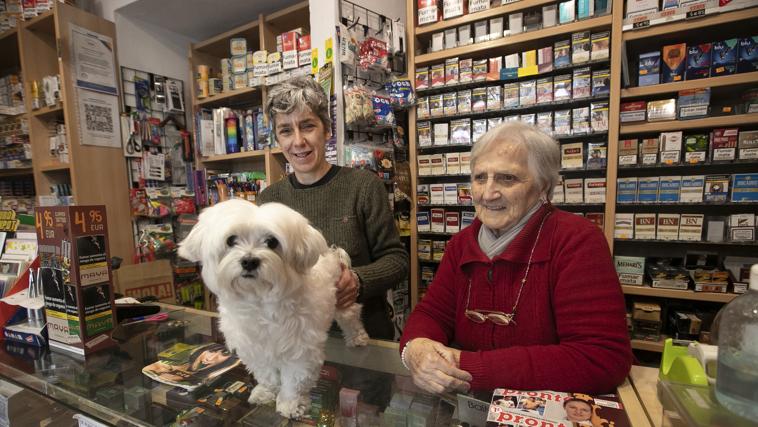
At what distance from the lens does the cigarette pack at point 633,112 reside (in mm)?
2562

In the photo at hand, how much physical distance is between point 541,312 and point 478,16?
272 centimetres

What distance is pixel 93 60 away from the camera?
10.3 feet

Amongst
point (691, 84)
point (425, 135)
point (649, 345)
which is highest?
point (691, 84)

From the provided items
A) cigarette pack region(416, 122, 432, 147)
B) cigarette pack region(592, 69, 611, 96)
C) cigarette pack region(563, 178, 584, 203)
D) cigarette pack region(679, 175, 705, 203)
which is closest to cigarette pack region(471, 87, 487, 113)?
cigarette pack region(416, 122, 432, 147)

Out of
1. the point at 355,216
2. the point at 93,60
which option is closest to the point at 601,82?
the point at 355,216

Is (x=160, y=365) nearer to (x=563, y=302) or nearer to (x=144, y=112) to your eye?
(x=563, y=302)

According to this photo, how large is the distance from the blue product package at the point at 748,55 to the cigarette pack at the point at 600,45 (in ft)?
2.51

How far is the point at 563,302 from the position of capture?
0.97 meters

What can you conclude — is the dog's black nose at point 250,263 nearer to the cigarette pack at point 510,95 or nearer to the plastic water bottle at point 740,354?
the plastic water bottle at point 740,354

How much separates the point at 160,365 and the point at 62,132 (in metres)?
3.48

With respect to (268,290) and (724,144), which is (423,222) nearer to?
(724,144)

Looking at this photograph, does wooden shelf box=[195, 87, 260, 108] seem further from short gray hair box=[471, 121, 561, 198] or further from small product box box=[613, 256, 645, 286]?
small product box box=[613, 256, 645, 286]

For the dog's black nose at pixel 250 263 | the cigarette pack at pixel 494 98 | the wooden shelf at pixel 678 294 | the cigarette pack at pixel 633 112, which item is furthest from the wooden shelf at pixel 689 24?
the dog's black nose at pixel 250 263

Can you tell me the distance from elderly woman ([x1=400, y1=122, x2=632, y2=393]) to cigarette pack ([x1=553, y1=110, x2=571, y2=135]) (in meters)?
1.97
